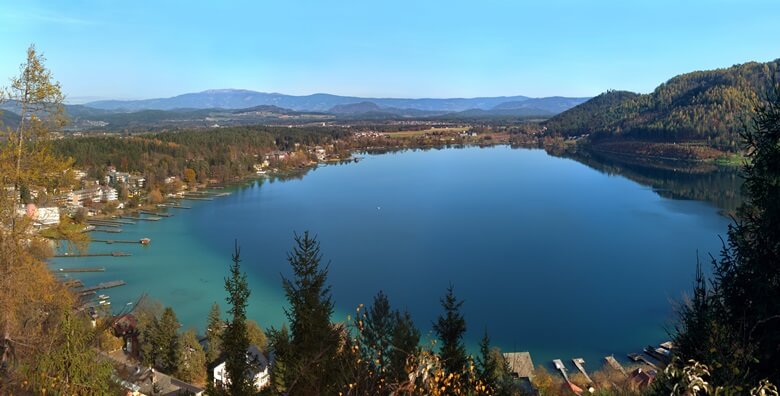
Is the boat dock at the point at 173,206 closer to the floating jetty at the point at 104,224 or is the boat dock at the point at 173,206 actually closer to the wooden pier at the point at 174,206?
the wooden pier at the point at 174,206

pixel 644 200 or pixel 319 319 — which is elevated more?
pixel 319 319

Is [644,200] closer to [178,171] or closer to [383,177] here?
A: [383,177]

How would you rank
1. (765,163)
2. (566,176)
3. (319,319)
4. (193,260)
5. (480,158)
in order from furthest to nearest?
1. (480,158)
2. (566,176)
3. (193,260)
4. (319,319)
5. (765,163)

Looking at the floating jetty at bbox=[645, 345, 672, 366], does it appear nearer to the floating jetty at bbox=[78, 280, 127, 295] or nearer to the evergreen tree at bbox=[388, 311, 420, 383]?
the evergreen tree at bbox=[388, 311, 420, 383]

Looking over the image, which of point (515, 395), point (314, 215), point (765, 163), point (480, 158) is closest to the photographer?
point (765, 163)

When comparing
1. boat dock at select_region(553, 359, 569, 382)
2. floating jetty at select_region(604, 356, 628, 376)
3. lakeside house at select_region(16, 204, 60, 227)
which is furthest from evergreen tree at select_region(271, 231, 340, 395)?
floating jetty at select_region(604, 356, 628, 376)

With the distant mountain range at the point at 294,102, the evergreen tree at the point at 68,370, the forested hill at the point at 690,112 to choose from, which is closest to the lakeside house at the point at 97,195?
the evergreen tree at the point at 68,370

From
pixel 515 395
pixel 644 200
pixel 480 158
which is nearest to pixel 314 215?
pixel 644 200

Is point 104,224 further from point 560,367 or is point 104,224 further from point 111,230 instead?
point 560,367
